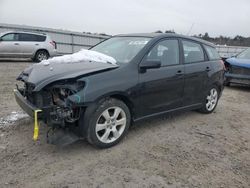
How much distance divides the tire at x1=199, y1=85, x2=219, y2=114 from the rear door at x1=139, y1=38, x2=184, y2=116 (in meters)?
1.09

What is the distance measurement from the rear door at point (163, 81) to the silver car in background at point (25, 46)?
38.4 ft

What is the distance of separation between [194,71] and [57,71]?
8.95ft

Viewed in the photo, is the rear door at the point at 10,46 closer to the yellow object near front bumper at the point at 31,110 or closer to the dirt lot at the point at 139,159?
the dirt lot at the point at 139,159

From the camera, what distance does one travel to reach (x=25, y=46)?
1532 centimetres

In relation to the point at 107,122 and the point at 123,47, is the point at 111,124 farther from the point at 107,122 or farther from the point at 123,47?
the point at 123,47

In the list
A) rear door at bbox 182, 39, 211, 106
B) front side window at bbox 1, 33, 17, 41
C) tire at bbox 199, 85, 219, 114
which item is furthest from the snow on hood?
front side window at bbox 1, 33, 17, 41

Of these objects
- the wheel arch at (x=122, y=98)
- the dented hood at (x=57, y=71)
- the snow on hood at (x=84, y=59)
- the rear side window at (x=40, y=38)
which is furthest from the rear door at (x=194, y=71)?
the rear side window at (x=40, y=38)

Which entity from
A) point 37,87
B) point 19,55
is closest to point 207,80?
point 37,87

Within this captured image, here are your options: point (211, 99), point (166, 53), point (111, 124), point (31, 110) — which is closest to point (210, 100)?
point (211, 99)

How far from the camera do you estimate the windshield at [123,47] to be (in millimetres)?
4809

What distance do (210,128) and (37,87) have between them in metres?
3.29

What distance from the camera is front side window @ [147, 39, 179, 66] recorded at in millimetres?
4926

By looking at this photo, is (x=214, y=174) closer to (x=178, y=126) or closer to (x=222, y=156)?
(x=222, y=156)

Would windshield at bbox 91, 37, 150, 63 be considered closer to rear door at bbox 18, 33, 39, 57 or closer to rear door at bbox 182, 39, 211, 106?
rear door at bbox 182, 39, 211, 106
